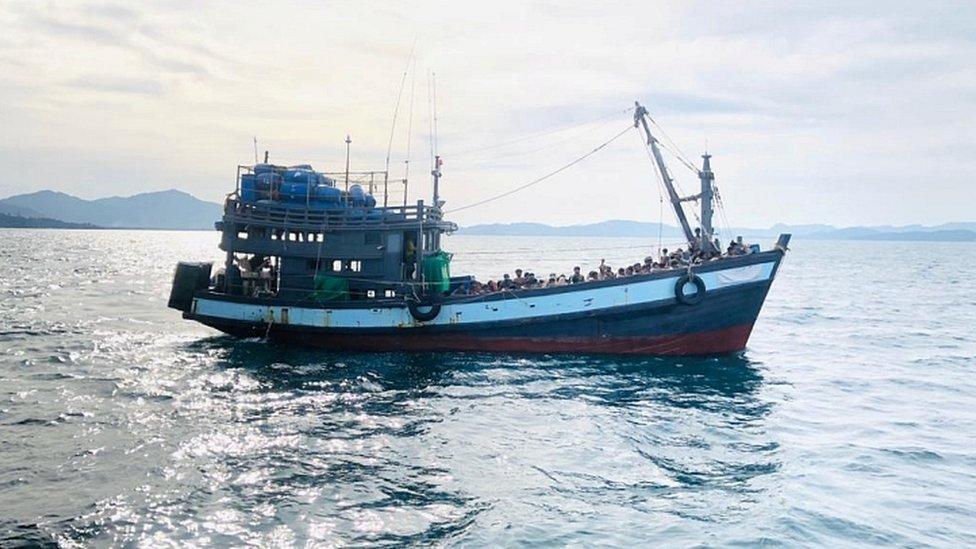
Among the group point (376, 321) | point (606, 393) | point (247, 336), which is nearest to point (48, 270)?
point (247, 336)

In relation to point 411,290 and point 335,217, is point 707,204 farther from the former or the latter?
point 335,217

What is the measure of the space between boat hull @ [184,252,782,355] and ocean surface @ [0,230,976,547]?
35.4 inches

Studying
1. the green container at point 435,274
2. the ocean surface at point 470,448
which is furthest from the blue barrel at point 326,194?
the ocean surface at point 470,448

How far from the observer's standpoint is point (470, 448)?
17.7 meters

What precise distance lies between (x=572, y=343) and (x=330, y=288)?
35.4 ft

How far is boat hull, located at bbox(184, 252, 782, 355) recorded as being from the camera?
2755 cm

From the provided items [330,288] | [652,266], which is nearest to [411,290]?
[330,288]

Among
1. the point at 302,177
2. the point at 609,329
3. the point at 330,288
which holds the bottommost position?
the point at 609,329

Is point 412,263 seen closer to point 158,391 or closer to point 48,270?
point 158,391

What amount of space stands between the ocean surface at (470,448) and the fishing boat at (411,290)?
1.13 metres

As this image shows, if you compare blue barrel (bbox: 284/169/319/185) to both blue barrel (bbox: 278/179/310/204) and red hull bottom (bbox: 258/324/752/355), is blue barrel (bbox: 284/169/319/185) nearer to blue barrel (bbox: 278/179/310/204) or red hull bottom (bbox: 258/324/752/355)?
blue barrel (bbox: 278/179/310/204)

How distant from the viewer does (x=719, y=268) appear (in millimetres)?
27375

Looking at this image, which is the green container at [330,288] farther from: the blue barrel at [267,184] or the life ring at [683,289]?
the life ring at [683,289]

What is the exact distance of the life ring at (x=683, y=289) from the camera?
A: 27.2 m
